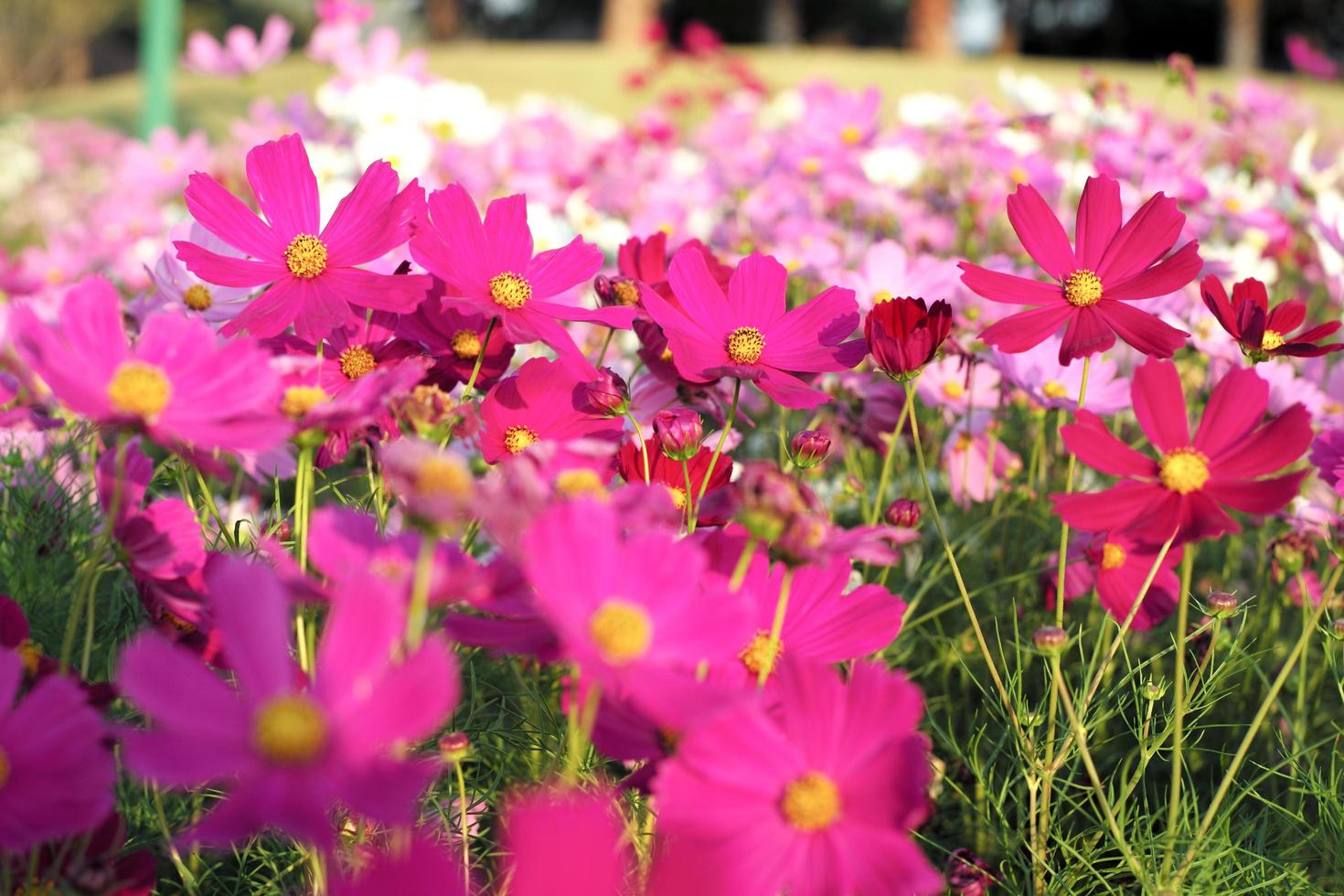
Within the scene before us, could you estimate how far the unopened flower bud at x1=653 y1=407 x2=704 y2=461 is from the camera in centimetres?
77

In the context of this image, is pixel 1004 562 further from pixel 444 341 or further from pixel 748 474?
pixel 748 474

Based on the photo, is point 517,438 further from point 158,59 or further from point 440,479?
point 158,59

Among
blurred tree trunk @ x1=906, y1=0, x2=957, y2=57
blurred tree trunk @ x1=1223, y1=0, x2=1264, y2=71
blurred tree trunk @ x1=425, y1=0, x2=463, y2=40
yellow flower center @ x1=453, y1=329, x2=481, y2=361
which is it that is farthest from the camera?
blurred tree trunk @ x1=425, y1=0, x2=463, y2=40

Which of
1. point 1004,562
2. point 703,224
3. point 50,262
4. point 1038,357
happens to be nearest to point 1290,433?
point 1038,357

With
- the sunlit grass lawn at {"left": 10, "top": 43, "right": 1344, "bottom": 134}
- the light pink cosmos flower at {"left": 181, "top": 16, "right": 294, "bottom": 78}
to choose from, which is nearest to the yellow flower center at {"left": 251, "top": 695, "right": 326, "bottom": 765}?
the light pink cosmos flower at {"left": 181, "top": 16, "right": 294, "bottom": 78}

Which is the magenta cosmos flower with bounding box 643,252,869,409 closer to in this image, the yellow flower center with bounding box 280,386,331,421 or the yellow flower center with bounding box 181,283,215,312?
the yellow flower center with bounding box 280,386,331,421

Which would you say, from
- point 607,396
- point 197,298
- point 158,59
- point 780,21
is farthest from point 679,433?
point 780,21

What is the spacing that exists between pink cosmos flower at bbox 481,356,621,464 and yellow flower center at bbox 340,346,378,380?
0.30ft

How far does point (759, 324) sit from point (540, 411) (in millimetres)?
174

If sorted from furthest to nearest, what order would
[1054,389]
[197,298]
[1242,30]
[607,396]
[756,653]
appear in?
[1242,30], [1054,389], [197,298], [607,396], [756,653]

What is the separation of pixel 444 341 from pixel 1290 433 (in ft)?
1.85

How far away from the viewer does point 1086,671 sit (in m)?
0.91

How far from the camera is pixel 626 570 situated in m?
0.54

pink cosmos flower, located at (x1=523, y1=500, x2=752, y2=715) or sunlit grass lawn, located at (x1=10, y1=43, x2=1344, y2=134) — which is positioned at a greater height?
pink cosmos flower, located at (x1=523, y1=500, x2=752, y2=715)
